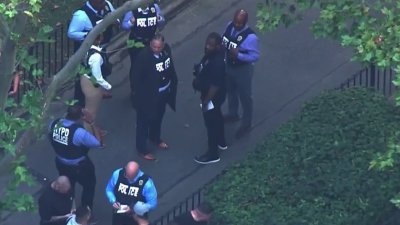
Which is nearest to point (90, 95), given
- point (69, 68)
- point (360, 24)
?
point (69, 68)

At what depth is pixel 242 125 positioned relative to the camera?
17.6 metres

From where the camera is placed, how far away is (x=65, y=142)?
51.8ft

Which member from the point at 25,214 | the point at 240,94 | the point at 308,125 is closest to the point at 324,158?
the point at 308,125

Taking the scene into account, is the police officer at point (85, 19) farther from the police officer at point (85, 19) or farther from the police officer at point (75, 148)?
the police officer at point (75, 148)

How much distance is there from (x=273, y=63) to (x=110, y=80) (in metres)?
2.17

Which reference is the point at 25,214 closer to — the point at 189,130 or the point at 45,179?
the point at 45,179

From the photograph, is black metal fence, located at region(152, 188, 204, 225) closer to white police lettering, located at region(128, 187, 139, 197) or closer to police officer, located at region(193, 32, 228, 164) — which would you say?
white police lettering, located at region(128, 187, 139, 197)

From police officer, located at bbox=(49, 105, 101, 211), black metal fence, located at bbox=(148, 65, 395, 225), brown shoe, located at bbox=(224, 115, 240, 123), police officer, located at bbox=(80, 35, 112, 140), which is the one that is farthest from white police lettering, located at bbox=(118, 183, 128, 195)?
brown shoe, located at bbox=(224, 115, 240, 123)

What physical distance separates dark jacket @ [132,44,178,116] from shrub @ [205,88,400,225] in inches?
72.8

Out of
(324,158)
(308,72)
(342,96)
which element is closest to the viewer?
(324,158)

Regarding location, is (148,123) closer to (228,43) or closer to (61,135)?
(228,43)

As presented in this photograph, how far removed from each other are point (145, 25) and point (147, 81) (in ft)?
3.54

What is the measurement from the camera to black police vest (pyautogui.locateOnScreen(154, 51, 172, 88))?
54.6 ft

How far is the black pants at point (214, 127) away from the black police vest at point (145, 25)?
1.32 metres
